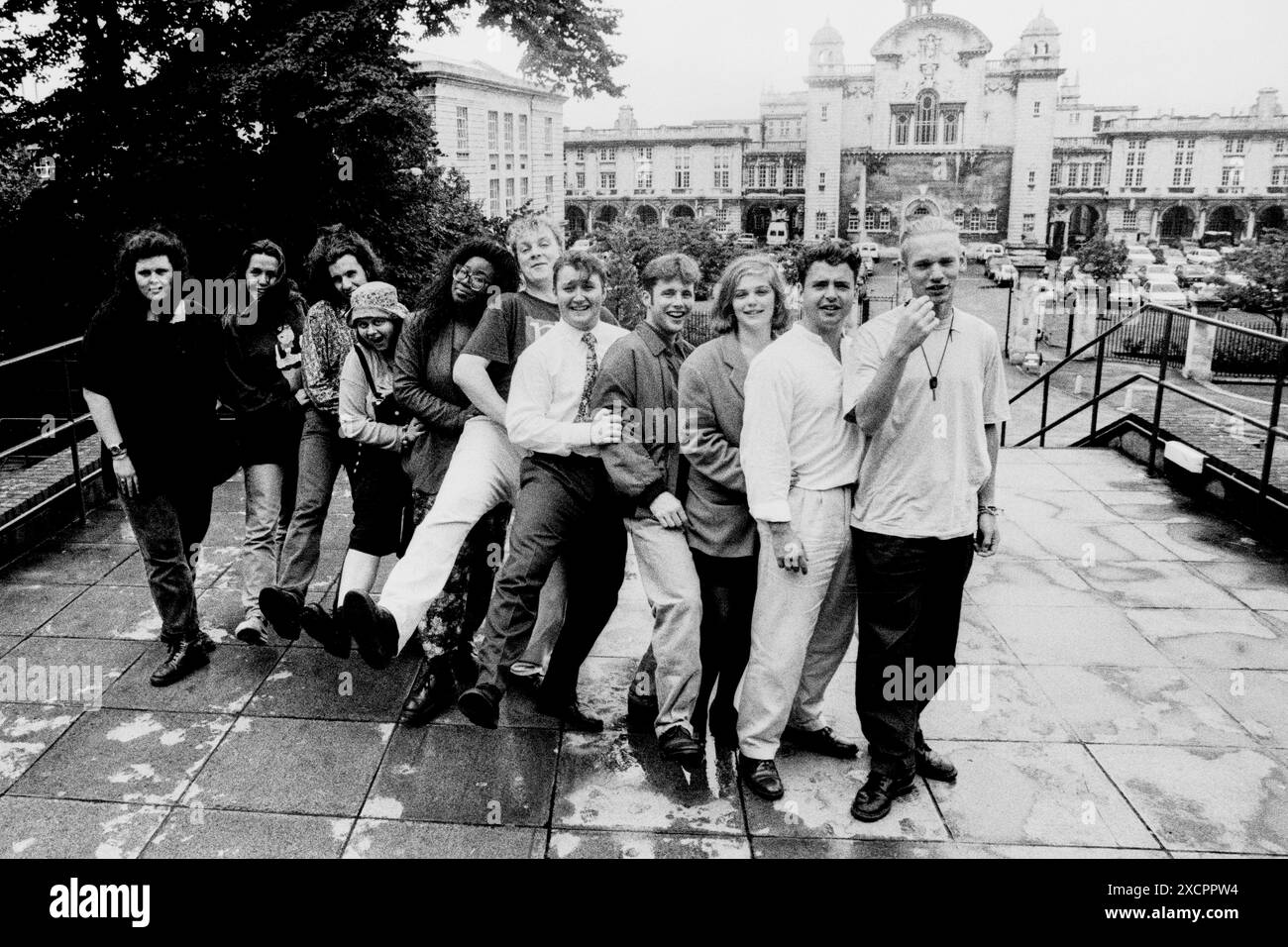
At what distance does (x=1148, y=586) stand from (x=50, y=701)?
501cm

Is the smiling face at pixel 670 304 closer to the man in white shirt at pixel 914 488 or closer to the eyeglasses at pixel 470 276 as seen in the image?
the man in white shirt at pixel 914 488

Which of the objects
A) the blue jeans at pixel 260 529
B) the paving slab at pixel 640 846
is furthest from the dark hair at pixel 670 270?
the blue jeans at pixel 260 529

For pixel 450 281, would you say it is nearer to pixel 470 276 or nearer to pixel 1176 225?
pixel 470 276

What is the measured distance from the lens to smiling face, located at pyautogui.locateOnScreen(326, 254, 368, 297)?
4.14 metres

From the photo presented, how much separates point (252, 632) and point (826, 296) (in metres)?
2.83

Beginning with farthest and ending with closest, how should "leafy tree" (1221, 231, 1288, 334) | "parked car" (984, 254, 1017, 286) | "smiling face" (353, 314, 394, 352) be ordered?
1. "parked car" (984, 254, 1017, 286)
2. "leafy tree" (1221, 231, 1288, 334)
3. "smiling face" (353, 314, 394, 352)

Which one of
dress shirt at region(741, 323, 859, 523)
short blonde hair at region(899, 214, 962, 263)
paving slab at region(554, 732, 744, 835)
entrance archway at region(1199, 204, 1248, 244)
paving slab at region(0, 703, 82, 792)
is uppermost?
entrance archway at region(1199, 204, 1248, 244)

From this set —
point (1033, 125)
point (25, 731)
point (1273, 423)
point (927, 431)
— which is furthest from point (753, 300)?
point (1033, 125)

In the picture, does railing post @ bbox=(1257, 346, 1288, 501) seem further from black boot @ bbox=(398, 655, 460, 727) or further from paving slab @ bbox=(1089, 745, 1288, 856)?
black boot @ bbox=(398, 655, 460, 727)

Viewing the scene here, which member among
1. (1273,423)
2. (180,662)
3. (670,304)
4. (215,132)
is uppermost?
(215,132)

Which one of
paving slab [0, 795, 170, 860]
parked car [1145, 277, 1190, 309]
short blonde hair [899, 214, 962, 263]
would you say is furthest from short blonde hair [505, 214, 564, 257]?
parked car [1145, 277, 1190, 309]

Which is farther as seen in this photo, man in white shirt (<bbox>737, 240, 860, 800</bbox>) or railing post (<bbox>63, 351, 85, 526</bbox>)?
railing post (<bbox>63, 351, 85, 526</bbox>)

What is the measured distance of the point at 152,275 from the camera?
12.3 feet
